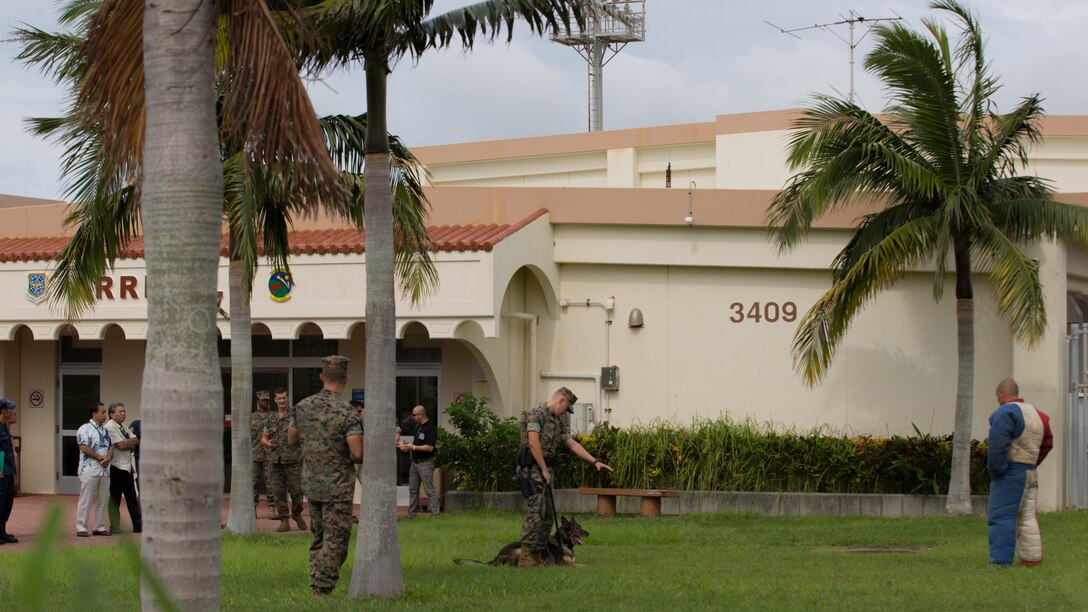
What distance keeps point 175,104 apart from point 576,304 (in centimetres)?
1510

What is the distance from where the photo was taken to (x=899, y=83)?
51.6ft

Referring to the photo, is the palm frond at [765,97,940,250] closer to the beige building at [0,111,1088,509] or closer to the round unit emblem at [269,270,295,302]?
the beige building at [0,111,1088,509]

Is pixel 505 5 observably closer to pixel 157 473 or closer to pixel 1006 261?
pixel 157 473

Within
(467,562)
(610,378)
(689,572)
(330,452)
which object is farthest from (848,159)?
(330,452)

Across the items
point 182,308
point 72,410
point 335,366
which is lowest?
point 72,410

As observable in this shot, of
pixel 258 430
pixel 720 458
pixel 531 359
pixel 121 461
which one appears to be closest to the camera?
pixel 121 461

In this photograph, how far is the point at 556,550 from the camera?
474 inches

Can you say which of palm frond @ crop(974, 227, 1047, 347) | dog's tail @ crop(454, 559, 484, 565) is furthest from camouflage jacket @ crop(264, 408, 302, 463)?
palm frond @ crop(974, 227, 1047, 347)

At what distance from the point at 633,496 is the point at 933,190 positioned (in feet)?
19.4

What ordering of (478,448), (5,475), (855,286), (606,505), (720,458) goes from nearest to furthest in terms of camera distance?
(5,475), (855,286), (606,505), (720,458), (478,448)

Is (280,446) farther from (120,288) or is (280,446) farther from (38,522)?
(120,288)

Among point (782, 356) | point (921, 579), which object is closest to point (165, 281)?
point (921, 579)

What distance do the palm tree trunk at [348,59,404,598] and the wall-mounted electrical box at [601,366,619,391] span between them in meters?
10.5

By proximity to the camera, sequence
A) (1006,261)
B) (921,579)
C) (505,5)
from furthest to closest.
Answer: (1006,261) < (921,579) < (505,5)
